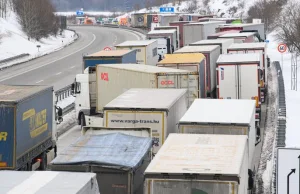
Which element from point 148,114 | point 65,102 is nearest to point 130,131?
point 148,114

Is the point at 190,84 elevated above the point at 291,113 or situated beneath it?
elevated above

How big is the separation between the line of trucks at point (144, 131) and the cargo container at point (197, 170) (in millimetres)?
16

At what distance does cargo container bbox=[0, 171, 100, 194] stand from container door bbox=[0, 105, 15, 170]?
4.55 m

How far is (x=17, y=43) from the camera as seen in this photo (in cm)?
7006

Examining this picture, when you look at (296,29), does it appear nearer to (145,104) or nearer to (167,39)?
(167,39)

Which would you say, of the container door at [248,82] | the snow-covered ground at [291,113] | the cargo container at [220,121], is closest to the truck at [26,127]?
the cargo container at [220,121]

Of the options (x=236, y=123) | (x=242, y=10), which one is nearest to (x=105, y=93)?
(x=236, y=123)

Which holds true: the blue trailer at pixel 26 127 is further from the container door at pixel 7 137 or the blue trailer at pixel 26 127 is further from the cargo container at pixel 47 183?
the cargo container at pixel 47 183

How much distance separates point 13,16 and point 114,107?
7185 cm

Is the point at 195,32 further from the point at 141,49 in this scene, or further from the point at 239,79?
the point at 239,79

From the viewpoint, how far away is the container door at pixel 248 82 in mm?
24656

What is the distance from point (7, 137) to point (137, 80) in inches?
324

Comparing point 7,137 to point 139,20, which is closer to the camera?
point 7,137

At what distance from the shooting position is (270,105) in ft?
103
